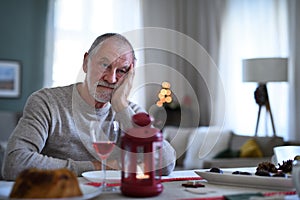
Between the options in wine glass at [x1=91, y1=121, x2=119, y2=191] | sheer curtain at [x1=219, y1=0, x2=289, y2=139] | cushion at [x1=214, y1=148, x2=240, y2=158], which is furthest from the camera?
sheer curtain at [x1=219, y1=0, x2=289, y2=139]

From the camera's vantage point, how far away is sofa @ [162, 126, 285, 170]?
4020 millimetres

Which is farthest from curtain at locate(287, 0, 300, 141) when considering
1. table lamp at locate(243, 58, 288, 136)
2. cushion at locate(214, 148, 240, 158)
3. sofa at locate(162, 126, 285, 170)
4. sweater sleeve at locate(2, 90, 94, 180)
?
sweater sleeve at locate(2, 90, 94, 180)

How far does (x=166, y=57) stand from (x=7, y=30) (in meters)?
2.00

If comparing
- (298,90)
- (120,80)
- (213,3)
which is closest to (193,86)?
(213,3)

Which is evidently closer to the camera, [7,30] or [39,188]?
[39,188]

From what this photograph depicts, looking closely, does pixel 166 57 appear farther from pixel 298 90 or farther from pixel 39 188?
pixel 39 188

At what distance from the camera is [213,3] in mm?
5566

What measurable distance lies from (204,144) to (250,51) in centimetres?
110

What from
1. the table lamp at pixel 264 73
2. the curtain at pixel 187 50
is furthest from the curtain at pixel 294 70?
the curtain at pixel 187 50

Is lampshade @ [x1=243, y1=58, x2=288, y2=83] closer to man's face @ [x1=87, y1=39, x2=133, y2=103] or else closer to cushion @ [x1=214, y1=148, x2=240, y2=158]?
cushion @ [x1=214, y1=148, x2=240, y2=158]

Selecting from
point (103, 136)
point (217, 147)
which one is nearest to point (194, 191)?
point (103, 136)

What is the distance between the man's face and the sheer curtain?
2975 millimetres

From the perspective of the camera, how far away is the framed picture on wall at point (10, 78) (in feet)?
17.5

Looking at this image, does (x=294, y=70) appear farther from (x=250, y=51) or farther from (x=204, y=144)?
(x=204, y=144)
